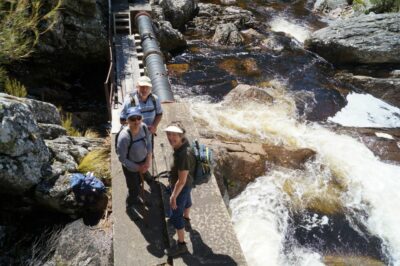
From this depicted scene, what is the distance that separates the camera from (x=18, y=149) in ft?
20.4

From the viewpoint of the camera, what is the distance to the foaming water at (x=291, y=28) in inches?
747

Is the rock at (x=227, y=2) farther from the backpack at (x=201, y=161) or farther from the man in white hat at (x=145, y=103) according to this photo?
the backpack at (x=201, y=161)

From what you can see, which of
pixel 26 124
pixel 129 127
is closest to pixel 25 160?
Result: pixel 26 124

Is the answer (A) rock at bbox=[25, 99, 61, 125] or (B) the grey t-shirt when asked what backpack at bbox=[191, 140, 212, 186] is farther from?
(A) rock at bbox=[25, 99, 61, 125]

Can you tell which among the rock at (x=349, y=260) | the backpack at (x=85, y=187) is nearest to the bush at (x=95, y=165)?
the backpack at (x=85, y=187)

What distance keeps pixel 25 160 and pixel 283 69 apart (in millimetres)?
11864

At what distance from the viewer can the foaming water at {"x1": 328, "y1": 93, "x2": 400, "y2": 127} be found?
12797 mm

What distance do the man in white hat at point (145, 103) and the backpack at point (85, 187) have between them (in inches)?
49.3

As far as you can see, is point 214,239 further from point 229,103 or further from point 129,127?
point 229,103

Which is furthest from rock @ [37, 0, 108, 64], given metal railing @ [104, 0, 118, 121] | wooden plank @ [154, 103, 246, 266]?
wooden plank @ [154, 103, 246, 266]

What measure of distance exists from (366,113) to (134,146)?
33.8 ft

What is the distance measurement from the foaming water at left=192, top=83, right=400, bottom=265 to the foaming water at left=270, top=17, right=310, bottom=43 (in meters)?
7.41

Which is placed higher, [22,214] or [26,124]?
[26,124]

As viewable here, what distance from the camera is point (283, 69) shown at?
1585 cm
